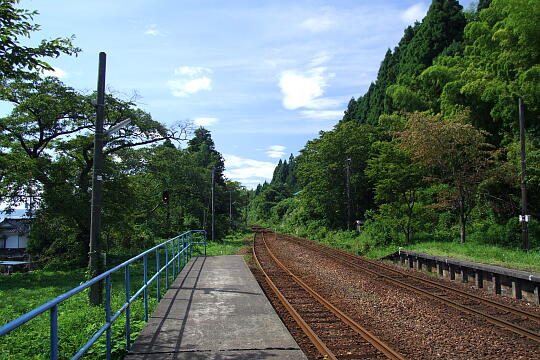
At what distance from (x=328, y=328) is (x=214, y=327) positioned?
2315 mm

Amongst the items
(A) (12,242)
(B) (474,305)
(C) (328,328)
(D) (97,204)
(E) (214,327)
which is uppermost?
(D) (97,204)

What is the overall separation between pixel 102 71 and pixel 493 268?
11.6 meters

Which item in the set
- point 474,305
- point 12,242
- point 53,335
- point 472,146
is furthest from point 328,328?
point 12,242

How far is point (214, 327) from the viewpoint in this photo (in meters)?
6.31

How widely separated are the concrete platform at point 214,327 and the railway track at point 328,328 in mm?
710

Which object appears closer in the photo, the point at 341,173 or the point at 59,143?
the point at 59,143

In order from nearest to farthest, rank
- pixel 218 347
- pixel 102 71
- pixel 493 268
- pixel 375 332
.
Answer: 1. pixel 218 347
2. pixel 375 332
3. pixel 102 71
4. pixel 493 268

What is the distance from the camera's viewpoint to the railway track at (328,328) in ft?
20.1

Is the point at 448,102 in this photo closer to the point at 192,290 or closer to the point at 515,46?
the point at 515,46

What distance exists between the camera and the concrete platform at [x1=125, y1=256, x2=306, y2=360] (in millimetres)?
5164

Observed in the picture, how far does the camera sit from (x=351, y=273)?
48.5 ft

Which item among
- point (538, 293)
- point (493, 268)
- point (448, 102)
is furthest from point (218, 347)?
point (448, 102)

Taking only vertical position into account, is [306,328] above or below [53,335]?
below

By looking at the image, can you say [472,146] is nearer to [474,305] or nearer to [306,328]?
[474,305]
